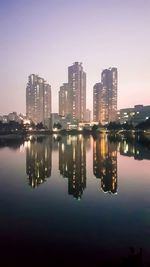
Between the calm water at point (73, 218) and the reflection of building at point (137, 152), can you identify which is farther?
the reflection of building at point (137, 152)

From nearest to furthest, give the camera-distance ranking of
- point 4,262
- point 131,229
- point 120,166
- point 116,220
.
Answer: point 4,262 < point 131,229 < point 116,220 < point 120,166

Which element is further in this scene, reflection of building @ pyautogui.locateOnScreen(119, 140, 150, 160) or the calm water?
reflection of building @ pyautogui.locateOnScreen(119, 140, 150, 160)

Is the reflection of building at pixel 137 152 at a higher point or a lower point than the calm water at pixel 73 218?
higher

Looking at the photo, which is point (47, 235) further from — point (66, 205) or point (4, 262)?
point (66, 205)

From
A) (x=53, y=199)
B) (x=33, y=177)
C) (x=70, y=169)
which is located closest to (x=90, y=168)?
(x=70, y=169)

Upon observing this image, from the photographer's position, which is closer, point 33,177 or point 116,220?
point 116,220

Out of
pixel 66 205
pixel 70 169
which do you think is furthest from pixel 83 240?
pixel 70 169

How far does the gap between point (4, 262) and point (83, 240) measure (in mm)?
4117

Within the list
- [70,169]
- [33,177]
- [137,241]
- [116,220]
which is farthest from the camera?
[70,169]

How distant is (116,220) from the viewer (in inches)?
723

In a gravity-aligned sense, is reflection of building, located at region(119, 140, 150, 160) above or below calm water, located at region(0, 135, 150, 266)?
above

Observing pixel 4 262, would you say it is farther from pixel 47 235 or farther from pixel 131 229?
pixel 131 229

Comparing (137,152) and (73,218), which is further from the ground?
(137,152)

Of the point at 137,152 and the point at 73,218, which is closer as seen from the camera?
the point at 73,218
